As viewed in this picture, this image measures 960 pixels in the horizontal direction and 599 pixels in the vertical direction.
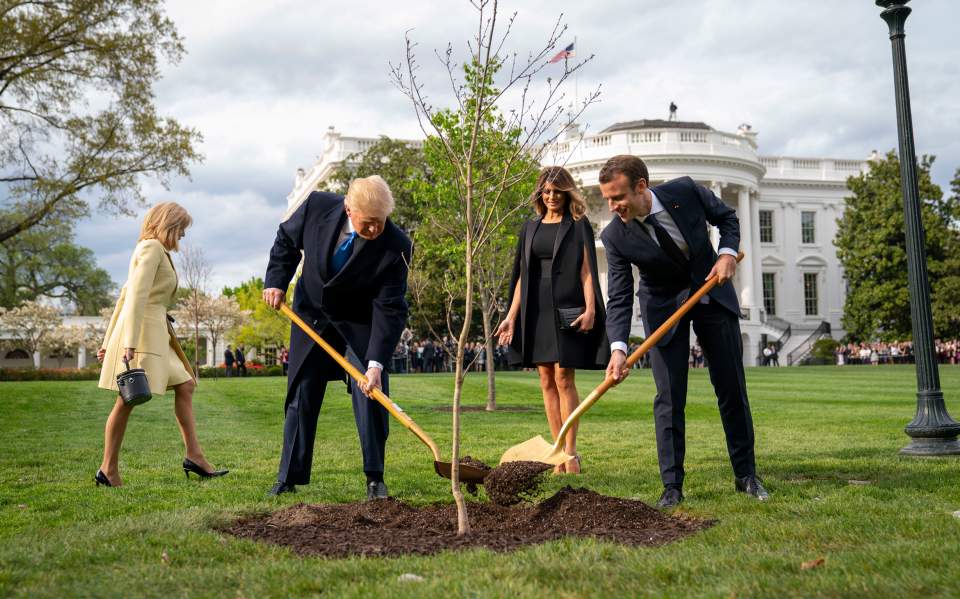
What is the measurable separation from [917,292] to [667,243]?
333 centimetres

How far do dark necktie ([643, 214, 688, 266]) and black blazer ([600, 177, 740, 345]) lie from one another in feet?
0.09

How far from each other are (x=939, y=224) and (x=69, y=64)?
131 feet

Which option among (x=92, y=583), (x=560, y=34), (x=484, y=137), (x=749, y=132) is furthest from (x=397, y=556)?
(x=749, y=132)

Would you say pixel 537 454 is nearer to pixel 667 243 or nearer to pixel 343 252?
pixel 667 243

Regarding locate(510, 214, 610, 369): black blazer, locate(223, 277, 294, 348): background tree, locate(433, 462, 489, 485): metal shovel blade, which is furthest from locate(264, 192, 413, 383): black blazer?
locate(223, 277, 294, 348): background tree

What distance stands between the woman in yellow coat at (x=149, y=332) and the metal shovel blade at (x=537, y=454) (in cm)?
249

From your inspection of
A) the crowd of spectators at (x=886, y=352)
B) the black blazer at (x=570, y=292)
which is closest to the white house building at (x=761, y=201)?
the crowd of spectators at (x=886, y=352)

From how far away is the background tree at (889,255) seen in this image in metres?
43.2

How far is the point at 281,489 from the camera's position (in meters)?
5.48

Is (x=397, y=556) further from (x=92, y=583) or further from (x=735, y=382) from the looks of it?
(x=735, y=382)

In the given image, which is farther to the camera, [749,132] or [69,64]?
[749,132]

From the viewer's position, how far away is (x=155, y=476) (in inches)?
262

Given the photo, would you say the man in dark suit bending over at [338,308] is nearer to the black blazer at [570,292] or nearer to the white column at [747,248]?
the black blazer at [570,292]

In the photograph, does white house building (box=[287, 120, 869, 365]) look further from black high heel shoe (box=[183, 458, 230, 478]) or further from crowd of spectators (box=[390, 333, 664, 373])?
black high heel shoe (box=[183, 458, 230, 478])
